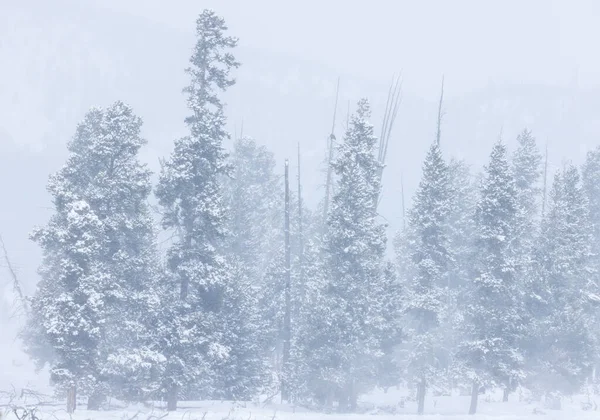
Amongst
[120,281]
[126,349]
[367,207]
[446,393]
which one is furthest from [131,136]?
[446,393]

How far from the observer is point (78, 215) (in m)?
26.0

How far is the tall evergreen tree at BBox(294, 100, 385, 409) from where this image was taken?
3509 centimetres

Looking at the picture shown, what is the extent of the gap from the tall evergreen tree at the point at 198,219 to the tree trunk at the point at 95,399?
2.67 metres

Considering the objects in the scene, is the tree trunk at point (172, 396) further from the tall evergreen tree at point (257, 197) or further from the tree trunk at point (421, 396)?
the tall evergreen tree at point (257, 197)


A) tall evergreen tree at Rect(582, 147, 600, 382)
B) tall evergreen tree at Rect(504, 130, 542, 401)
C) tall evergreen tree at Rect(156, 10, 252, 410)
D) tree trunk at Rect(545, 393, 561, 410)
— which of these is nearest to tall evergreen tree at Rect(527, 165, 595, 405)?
tree trunk at Rect(545, 393, 561, 410)

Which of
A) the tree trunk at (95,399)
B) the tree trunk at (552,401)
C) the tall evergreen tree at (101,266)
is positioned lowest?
the tree trunk at (95,399)

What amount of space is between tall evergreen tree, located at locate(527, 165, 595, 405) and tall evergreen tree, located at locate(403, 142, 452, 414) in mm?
5093

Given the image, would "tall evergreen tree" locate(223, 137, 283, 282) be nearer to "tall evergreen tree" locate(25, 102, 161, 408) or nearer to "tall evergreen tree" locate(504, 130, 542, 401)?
"tall evergreen tree" locate(504, 130, 542, 401)

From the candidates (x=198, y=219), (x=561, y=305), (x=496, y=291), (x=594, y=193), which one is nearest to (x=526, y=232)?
(x=561, y=305)

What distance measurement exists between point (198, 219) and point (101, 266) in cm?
428

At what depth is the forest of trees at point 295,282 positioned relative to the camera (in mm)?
28016

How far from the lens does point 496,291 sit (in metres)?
35.3

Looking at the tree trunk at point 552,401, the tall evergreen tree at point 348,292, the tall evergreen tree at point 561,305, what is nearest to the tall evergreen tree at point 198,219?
the tall evergreen tree at point 348,292

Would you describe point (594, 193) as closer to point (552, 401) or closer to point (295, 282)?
point (552, 401)
